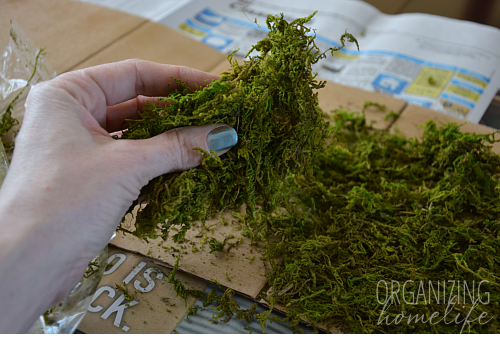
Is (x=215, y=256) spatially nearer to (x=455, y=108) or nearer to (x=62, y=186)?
(x=62, y=186)

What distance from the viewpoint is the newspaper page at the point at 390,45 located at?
5.44 feet

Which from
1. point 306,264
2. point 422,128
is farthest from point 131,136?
point 422,128

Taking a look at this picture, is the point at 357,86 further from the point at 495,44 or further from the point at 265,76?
the point at 265,76

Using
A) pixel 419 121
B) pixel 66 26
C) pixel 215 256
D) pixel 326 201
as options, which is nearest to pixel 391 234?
pixel 326 201

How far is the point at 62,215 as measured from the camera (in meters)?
0.63

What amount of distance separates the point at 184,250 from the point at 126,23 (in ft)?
4.18

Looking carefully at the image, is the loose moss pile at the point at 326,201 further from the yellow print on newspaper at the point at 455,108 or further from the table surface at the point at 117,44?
the yellow print on newspaper at the point at 455,108

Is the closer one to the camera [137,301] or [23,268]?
[23,268]

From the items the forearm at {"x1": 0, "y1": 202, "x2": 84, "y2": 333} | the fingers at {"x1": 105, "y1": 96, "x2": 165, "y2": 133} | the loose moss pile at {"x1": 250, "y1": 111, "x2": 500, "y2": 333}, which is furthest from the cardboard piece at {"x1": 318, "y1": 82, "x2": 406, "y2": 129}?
the forearm at {"x1": 0, "y1": 202, "x2": 84, "y2": 333}

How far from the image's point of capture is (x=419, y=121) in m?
1.42

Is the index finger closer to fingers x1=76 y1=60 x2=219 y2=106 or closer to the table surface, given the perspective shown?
fingers x1=76 y1=60 x2=219 y2=106

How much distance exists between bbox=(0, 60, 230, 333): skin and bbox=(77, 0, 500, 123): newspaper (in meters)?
1.20

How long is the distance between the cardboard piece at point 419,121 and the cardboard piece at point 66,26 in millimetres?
1234

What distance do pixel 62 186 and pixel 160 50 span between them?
120 cm
